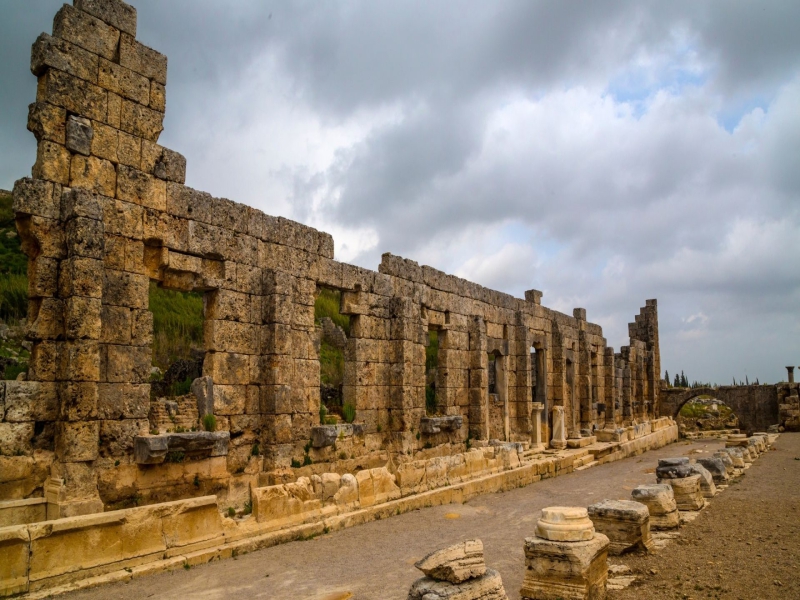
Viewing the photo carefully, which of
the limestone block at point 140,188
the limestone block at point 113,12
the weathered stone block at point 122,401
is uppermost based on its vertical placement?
the limestone block at point 113,12

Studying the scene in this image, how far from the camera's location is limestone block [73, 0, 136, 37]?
8.55 metres

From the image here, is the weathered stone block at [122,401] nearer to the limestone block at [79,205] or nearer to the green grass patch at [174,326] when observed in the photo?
the limestone block at [79,205]

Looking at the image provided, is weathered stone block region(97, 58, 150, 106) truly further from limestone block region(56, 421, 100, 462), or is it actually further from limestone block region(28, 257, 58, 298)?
limestone block region(56, 421, 100, 462)

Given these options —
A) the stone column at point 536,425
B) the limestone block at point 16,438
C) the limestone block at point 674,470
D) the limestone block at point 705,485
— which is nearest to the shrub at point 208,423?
the limestone block at point 16,438

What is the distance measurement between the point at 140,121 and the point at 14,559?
6.04m

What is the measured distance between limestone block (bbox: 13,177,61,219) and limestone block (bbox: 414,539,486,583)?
634 cm

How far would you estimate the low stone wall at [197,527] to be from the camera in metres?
6.20

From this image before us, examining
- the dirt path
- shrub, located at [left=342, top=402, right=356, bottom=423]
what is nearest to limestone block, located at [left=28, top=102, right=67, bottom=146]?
the dirt path

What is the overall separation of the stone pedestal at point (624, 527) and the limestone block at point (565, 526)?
130cm

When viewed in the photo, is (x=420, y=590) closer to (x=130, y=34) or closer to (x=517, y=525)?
(x=517, y=525)

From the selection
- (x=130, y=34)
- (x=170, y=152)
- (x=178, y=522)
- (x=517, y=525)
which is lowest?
(x=517, y=525)

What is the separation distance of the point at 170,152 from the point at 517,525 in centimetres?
791

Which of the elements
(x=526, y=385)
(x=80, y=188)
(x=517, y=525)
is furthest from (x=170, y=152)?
(x=526, y=385)

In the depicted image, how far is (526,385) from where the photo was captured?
18.6 meters
